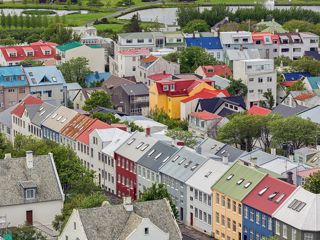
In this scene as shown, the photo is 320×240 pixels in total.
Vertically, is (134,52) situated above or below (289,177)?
above

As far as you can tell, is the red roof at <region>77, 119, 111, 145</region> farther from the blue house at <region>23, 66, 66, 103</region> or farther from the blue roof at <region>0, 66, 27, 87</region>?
the blue roof at <region>0, 66, 27, 87</region>

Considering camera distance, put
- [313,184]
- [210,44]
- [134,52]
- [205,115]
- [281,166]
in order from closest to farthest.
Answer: [313,184] < [281,166] < [205,115] < [134,52] < [210,44]

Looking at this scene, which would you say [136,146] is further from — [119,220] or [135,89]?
[135,89]

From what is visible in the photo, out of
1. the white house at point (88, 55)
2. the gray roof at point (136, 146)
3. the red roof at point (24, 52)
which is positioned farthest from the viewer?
the red roof at point (24, 52)

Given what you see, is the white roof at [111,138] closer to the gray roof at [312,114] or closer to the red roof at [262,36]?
the gray roof at [312,114]

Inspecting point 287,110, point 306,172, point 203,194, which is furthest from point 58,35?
point 306,172

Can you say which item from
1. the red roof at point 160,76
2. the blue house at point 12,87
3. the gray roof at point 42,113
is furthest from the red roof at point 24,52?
the gray roof at point 42,113
